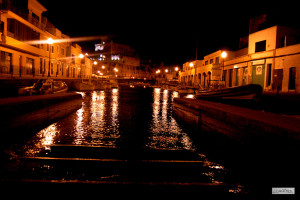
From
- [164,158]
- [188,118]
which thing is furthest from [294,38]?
[164,158]

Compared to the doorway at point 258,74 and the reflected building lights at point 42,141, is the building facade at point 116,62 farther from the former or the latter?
the reflected building lights at point 42,141

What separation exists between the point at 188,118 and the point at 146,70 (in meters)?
106

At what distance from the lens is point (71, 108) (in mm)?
11719

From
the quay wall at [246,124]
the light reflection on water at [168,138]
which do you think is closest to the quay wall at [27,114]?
the light reflection on water at [168,138]

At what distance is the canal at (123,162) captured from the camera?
3895 mm

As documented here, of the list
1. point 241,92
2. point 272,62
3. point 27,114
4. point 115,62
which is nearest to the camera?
point 27,114

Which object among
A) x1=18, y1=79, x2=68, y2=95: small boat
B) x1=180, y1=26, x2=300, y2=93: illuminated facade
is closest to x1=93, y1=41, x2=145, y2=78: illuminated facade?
x1=180, y1=26, x2=300, y2=93: illuminated facade

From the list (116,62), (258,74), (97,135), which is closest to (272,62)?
(258,74)

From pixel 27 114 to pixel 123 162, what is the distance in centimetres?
413

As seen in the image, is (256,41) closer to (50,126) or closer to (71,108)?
(71,108)

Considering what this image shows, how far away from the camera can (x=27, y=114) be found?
682 centimetres

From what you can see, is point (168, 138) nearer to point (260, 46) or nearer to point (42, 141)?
point (42, 141)

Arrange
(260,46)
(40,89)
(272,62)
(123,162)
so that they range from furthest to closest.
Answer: (260,46)
(272,62)
(40,89)
(123,162)

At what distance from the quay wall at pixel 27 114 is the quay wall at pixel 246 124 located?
19.8ft
